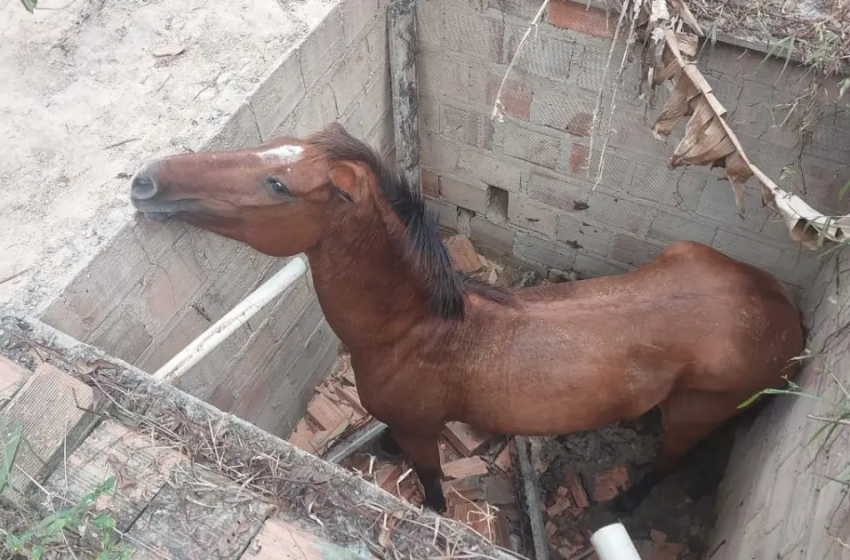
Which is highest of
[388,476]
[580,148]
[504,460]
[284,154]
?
[284,154]

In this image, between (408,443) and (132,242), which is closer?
(132,242)

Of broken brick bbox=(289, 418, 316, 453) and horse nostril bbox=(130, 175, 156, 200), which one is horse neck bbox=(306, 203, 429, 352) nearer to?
horse nostril bbox=(130, 175, 156, 200)

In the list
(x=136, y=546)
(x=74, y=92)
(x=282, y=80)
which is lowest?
(x=136, y=546)

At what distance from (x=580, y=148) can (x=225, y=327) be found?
2042 millimetres

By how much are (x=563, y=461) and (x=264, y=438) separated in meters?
2.29

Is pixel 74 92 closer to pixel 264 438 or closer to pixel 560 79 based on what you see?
pixel 264 438

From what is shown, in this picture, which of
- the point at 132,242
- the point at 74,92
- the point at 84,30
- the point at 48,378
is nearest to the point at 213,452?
the point at 48,378

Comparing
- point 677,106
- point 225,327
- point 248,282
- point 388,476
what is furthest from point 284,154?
point 388,476

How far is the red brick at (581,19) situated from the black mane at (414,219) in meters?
1.16

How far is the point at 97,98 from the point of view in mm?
2744

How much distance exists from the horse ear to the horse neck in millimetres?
89

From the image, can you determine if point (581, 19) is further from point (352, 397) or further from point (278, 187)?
point (352, 397)

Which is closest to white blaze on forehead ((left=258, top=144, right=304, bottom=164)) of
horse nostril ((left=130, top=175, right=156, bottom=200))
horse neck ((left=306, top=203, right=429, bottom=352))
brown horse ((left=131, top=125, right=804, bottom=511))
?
brown horse ((left=131, top=125, right=804, bottom=511))

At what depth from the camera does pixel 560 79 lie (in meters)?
3.15
